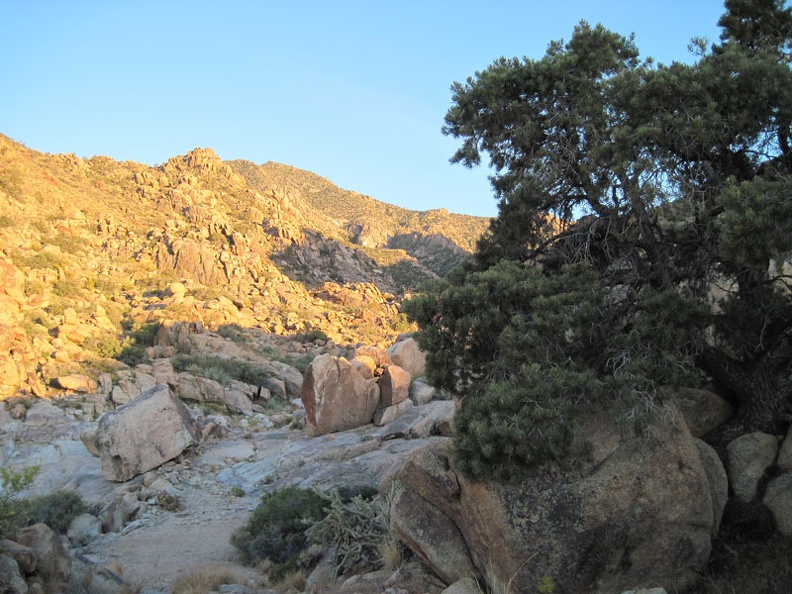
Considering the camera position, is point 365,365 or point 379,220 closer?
point 365,365

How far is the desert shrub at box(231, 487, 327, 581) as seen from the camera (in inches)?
359

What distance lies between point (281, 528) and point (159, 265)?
2976 centimetres

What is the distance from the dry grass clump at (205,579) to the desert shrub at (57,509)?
170 inches

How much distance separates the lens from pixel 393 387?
17047mm

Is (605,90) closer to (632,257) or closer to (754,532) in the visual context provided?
(632,257)

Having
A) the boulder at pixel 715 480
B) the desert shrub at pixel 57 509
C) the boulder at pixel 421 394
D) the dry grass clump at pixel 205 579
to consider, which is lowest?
the desert shrub at pixel 57 509

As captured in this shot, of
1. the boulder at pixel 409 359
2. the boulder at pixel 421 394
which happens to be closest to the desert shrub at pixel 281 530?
the boulder at pixel 421 394

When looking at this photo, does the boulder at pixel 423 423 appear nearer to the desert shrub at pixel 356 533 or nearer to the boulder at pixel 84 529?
the desert shrub at pixel 356 533

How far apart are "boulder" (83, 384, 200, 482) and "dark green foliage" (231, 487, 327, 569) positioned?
15.0 ft

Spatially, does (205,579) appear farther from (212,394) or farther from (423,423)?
(212,394)

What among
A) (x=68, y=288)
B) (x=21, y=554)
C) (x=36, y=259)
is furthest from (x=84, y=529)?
(x=36, y=259)

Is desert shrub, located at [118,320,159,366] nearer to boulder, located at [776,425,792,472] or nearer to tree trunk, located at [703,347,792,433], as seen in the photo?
tree trunk, located at [703,347,792,433]

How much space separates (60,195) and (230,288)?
13016 mm

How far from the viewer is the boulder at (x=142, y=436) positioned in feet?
44.9
